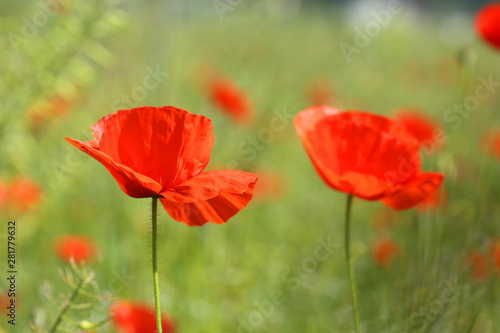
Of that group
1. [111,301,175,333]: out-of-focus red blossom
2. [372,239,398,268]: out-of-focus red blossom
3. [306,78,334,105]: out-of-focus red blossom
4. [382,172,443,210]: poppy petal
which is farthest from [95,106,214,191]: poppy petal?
[306,78,334,105]: out-of-focus red blossom

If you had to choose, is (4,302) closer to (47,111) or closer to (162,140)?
(162,140)

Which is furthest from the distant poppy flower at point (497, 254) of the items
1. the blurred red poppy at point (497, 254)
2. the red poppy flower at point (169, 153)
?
the red poppy flower at point (169, 153)

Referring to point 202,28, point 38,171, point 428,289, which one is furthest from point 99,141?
point 202,28

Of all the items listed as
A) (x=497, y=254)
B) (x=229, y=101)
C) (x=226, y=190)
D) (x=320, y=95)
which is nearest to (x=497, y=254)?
(x=497, y=254)

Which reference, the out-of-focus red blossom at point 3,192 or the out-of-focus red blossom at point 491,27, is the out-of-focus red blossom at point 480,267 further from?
the out-of-focus red blossom at point 3,192

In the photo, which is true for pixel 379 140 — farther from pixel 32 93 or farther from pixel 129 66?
pixel 129 66

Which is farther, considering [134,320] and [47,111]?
[47,111]

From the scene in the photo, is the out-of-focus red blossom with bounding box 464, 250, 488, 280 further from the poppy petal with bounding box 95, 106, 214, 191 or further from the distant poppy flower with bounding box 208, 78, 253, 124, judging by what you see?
the distant poppy flower with bounding box 208, 78, 253, 124

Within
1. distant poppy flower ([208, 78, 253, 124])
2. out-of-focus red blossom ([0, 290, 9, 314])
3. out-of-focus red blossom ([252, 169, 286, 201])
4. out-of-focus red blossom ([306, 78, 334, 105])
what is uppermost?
out-of-focus red blossom ([306, 78, 334, 105])

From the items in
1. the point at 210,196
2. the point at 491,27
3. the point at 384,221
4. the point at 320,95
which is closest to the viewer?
the point at 210,196
